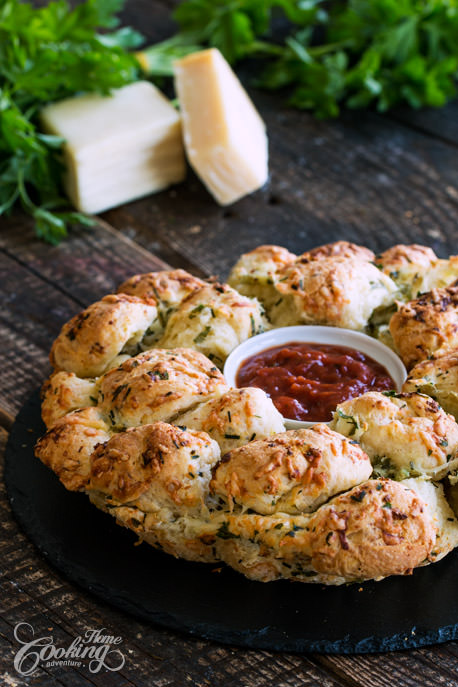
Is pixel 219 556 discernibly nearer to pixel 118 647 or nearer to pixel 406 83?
pixel 118 647

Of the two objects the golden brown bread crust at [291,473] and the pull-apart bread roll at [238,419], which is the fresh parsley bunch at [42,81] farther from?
the golden brown bread crust at [291,473]

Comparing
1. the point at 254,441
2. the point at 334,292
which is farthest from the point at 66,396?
the point at 334,292

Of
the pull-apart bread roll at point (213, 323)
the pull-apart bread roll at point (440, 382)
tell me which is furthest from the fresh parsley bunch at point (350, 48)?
the pull-apart bread roll at point (440, 382)

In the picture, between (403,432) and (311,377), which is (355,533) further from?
(311,377)

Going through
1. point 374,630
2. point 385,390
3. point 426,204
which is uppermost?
point 385,390

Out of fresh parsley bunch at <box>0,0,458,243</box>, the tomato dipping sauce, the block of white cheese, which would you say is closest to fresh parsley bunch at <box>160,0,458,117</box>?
fresh parsley bunch at <box>0,0,458,243</box>

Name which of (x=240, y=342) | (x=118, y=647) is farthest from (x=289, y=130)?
(x=118, y=647)
